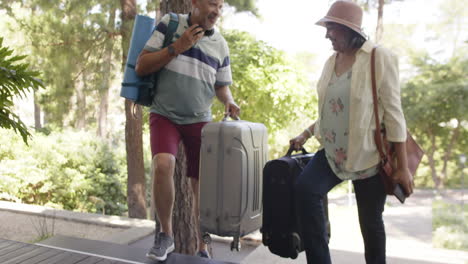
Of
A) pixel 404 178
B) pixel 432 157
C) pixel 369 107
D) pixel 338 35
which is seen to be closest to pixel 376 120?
pixel 369 107

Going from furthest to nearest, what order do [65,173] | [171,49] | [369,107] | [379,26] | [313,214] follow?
[379,26] < [65,173] < [171,49] < [313,214] < [369,107]

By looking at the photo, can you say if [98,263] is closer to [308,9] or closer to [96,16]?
[96,16]

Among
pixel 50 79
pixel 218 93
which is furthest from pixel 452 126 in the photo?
pixel 218 93

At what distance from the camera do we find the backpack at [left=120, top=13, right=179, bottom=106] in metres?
2.19

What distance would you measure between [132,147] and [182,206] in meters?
3.51

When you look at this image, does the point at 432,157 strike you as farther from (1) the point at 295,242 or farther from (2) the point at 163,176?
(2) the point at 163,176

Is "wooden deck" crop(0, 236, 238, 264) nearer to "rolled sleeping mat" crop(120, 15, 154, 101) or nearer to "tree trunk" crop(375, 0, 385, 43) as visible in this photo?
"rolled sleeping mat" crop(120, 15, 154, 101)

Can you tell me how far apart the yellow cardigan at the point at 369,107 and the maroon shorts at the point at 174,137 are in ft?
2.86

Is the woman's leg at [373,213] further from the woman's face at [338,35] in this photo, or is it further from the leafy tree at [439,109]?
the leafy tree at [439,109]

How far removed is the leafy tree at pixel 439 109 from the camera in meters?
13.7

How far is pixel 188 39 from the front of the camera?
6.63ft

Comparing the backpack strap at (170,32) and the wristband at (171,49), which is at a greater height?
the backpack strap at (170,32)

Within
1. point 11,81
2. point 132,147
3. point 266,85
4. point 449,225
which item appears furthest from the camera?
point 449,225

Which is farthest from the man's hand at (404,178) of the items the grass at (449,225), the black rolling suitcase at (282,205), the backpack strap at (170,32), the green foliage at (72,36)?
the grass at (449,225)
